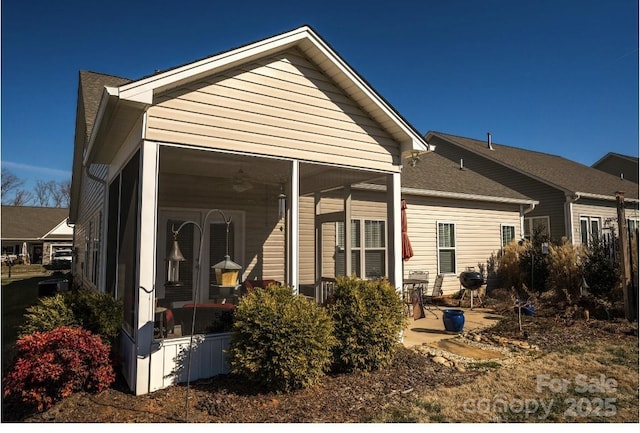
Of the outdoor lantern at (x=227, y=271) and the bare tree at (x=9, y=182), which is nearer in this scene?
the outdoor lantern at (x=227, y=271)

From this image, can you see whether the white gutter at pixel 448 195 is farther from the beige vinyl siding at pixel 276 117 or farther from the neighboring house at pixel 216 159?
the beige vinyl siding at pixel 276 117

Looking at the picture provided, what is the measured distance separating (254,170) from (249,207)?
1.80 m

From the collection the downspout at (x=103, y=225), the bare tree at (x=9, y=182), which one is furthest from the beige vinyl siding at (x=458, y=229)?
the bare tree at (x=9, y=182)

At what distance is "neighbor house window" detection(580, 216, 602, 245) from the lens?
1544 cm

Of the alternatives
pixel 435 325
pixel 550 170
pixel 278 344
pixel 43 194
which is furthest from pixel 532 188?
pixel 43 194

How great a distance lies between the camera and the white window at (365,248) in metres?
9.95

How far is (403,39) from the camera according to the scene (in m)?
11.1

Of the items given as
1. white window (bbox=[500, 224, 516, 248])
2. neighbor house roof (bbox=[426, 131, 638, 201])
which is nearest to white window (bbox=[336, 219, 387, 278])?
white window (bbox=[500, 224, 516, 248])

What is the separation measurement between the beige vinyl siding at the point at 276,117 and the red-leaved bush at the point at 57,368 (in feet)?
7.69

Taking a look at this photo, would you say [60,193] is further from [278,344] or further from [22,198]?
[278,344]

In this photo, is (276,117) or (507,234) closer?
(276,117)

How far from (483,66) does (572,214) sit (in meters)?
7.10

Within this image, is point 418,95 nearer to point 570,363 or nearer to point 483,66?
point 483,66

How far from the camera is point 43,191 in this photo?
52750mm
